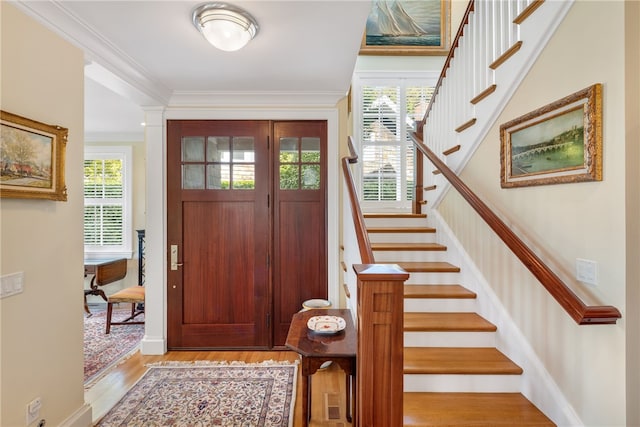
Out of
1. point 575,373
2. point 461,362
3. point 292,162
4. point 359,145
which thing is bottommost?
point 461,362

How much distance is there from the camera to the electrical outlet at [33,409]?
1694mm

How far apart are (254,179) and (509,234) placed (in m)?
2.25

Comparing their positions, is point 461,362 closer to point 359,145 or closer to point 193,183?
point 193,183

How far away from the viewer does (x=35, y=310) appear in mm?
1748

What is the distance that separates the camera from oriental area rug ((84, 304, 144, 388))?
285 centimetres

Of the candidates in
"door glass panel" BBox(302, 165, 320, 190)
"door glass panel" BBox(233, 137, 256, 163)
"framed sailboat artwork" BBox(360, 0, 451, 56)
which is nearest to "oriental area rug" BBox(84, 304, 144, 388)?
"door glass panel" BBox(233, 137, 256, 163)

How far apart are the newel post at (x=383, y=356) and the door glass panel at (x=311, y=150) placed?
6.92 ft

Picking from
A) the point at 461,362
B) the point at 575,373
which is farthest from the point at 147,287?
the point at 575,373

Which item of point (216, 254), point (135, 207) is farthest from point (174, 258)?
point (135, 207)

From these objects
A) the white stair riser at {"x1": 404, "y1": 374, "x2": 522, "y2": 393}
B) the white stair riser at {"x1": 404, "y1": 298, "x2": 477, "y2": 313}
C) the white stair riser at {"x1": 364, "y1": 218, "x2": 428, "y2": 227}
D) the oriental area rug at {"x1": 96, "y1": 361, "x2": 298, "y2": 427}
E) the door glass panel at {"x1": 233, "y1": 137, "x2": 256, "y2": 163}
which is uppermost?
the door glass panel at {"x1": 233, "y1": 137, "x2": 256, "y2": 163}

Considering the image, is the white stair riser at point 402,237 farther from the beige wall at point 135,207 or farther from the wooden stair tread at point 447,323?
the beige wall at point 135,207

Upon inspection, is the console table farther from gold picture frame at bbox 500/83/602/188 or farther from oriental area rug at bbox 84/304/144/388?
gold picture frame at bbox 500/83/602/188

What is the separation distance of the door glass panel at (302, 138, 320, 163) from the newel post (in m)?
2.11

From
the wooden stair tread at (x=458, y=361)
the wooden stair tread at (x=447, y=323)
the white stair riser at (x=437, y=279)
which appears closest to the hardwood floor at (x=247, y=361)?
the wooden stair tread at (x=458, y=361)
